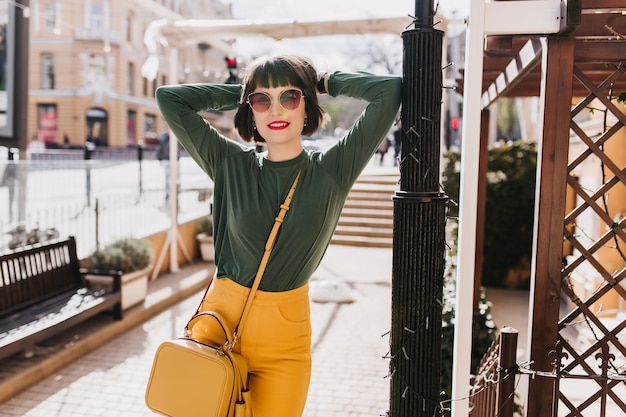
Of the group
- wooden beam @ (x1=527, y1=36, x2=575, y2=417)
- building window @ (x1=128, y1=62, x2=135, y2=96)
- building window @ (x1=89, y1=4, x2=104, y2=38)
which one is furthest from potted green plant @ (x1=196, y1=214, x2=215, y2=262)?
building window @ (x1=128, y1=62, x2=135, y2=96)

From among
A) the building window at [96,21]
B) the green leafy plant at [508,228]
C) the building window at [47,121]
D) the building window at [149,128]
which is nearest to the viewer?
the green leafy plant at [508,228]

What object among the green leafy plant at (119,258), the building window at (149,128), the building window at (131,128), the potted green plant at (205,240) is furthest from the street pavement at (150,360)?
the building window at (149,128)

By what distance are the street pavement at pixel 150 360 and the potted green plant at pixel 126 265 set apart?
19 centimetres

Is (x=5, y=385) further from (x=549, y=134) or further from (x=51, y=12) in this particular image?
(x=51, y=12)

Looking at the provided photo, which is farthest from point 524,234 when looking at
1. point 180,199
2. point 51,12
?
point 51,12

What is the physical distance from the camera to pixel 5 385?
432cm

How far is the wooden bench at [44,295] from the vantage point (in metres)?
4.72

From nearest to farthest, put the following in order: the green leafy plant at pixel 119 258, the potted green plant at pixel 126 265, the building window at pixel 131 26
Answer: the potted green plant at pixel 126 265, the green leafy plant at pixel 119 258, the building window at pixel 131 26

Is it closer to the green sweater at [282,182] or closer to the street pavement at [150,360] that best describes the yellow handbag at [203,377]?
the green sweater at [282,182]

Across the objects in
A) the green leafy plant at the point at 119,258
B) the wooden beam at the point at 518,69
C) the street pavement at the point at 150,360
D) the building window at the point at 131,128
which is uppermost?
the building window at the point at 131,128

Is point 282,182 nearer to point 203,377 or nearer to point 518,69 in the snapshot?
point 203,377

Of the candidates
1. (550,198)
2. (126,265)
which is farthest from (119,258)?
(550,198)

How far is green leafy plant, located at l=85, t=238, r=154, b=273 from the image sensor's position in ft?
21.6

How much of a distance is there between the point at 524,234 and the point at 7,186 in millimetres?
7753
